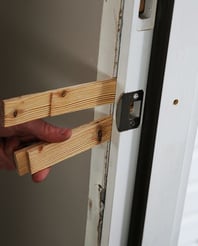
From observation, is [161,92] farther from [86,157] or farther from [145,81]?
[86,157]

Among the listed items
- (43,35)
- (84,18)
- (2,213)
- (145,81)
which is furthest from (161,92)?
(2,213)

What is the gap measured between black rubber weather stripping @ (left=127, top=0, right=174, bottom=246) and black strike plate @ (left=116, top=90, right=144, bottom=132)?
13mm

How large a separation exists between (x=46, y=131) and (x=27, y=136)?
0.08 metres

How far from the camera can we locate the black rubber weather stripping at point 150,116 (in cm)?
72

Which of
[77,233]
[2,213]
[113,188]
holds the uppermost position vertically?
[113,188]

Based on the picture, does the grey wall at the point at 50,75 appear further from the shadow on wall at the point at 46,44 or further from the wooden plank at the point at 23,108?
the wooden plank at the point at 23,108

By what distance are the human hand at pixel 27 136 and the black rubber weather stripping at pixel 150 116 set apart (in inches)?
5.6

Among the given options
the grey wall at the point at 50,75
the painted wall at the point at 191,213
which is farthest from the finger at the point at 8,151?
the painted wall at the point at 191,213

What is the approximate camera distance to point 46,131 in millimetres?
729

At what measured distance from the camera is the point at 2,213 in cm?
127

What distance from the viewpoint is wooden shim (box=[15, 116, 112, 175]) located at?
0.71 m

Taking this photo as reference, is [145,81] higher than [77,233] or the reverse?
higher

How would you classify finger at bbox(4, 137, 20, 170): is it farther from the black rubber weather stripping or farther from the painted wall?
the painted wall

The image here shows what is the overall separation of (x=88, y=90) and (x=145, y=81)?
10cm
